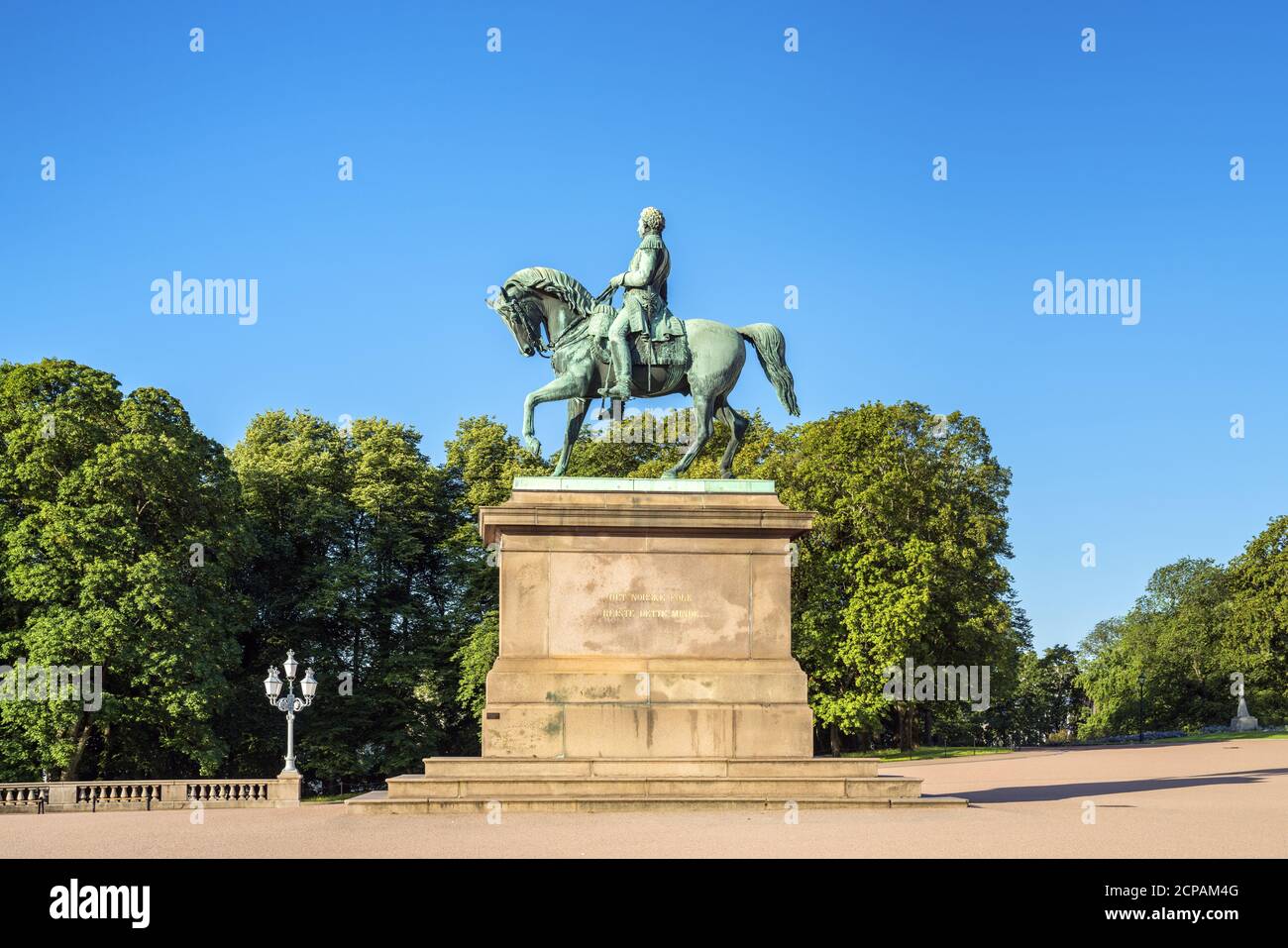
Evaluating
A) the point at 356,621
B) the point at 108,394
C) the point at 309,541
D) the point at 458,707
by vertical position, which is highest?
the point at 108,394

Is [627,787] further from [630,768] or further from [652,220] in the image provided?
[652,220]

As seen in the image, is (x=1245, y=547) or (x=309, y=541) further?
(x=1245, y=547)

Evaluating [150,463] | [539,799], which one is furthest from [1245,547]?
[539,799]

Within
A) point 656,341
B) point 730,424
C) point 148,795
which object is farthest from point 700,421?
point 148,795

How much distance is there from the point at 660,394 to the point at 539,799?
7.82 m

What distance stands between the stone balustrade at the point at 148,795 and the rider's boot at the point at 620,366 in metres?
16.4

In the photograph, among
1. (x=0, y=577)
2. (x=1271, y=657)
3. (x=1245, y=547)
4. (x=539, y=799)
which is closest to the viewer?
(x=539, y=799)

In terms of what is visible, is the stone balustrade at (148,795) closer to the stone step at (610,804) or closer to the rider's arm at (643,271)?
the stone step at (610,804)

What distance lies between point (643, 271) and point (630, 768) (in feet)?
28.1

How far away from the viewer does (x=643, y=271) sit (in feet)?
75.6

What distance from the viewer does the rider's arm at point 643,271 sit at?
75.6 ft

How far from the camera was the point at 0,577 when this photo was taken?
41062 mm
